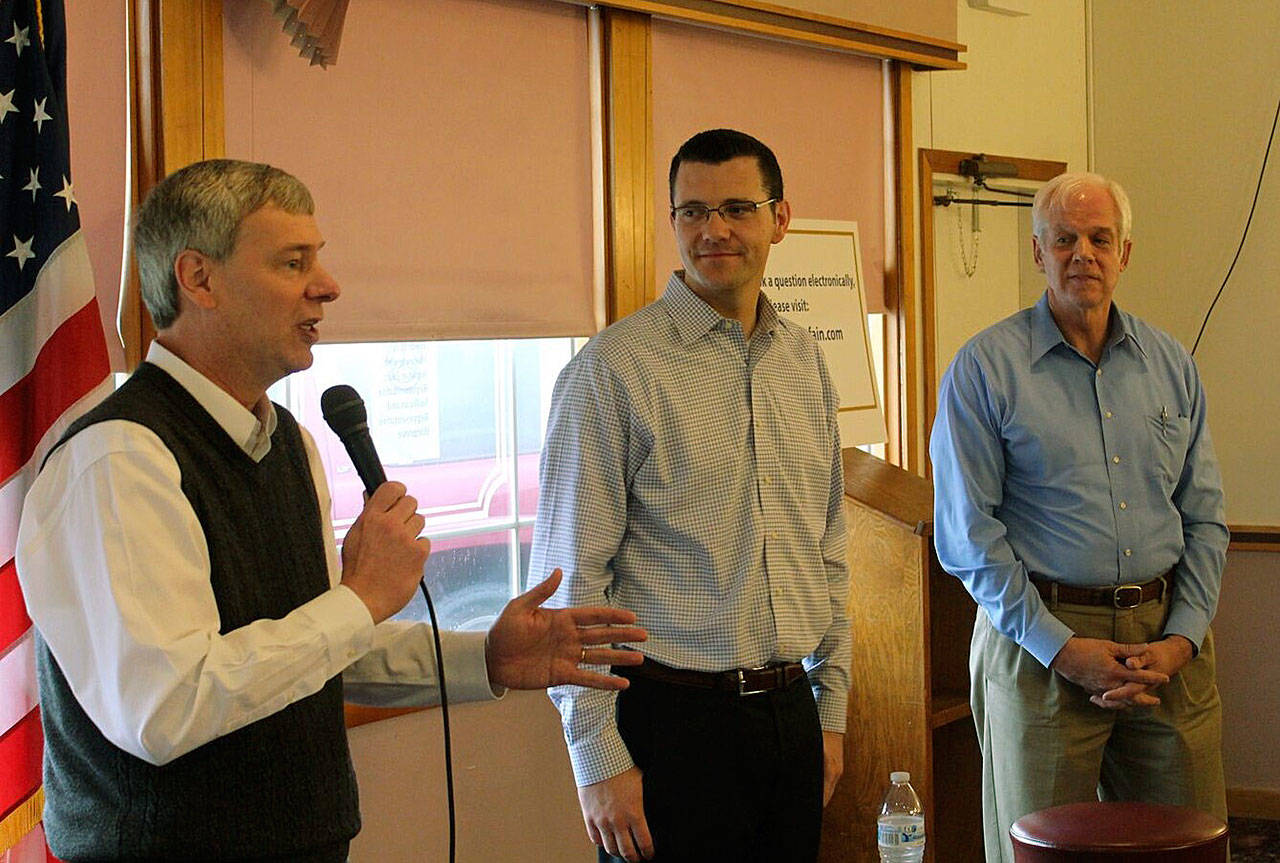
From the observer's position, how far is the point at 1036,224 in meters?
2.91

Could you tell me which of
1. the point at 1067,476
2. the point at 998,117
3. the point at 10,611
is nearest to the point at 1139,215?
the point at 998,117

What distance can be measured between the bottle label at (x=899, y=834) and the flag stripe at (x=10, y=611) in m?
1.48

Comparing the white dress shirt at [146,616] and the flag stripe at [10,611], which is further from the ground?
the white dress shirt at [146,616]

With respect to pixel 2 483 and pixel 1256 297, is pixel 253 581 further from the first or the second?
pixel 1256 297

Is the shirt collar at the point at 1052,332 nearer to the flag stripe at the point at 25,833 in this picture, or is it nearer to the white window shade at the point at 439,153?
the white window shade at the point at 439,153

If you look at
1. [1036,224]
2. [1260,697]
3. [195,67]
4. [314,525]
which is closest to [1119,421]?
[1036,224]

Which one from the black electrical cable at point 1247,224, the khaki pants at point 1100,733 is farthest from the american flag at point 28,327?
the black electrical cable at point 1247,224

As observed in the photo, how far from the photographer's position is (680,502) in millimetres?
2346

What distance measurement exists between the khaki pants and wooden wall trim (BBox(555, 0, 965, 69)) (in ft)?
6.17

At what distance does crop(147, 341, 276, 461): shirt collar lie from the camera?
152cm

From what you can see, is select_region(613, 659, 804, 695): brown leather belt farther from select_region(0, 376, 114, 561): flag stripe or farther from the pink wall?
the pink wall

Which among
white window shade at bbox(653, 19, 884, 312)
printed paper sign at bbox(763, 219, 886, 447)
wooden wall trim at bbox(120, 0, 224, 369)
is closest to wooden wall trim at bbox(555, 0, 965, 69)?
white window shade at bbox(653, 19, 884, 312)

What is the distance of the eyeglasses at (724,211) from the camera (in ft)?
7.95

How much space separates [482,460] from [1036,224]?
1.50m
